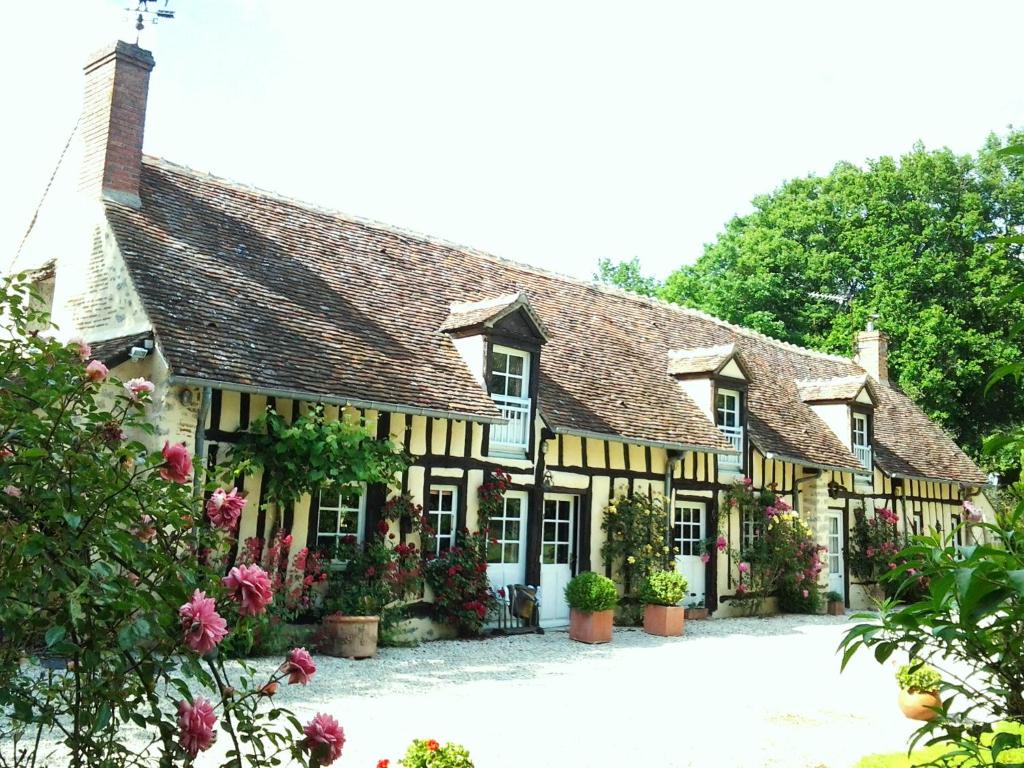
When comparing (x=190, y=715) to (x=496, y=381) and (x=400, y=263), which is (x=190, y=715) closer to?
(x=496, y=381)

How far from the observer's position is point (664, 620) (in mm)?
12789

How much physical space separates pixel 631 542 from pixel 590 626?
7.18ft

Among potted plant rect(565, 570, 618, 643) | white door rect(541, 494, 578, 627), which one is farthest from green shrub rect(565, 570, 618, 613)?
white door rect(541, 494, 578, 627)

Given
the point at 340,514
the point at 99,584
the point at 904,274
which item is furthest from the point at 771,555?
the point at 904,274

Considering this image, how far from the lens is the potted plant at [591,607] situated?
11.8 metres

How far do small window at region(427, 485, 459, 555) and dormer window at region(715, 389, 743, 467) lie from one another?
6.12 metres

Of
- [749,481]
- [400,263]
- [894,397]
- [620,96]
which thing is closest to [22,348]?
[620,96]

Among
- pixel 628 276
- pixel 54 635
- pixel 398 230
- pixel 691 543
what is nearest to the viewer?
pixel 54 635

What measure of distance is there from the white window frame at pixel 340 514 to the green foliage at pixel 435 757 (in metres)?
5.86

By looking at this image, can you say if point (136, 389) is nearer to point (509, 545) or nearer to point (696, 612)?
point (509, 545)

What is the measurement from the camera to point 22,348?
2.66 metres

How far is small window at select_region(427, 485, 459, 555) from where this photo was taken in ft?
38.0

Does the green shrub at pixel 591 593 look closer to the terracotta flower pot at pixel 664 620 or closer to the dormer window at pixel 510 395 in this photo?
A: the terracotta flower pot at pixel 664 620

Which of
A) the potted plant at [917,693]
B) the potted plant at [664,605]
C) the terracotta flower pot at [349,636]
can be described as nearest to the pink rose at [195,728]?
the potted plant at [917,693]
